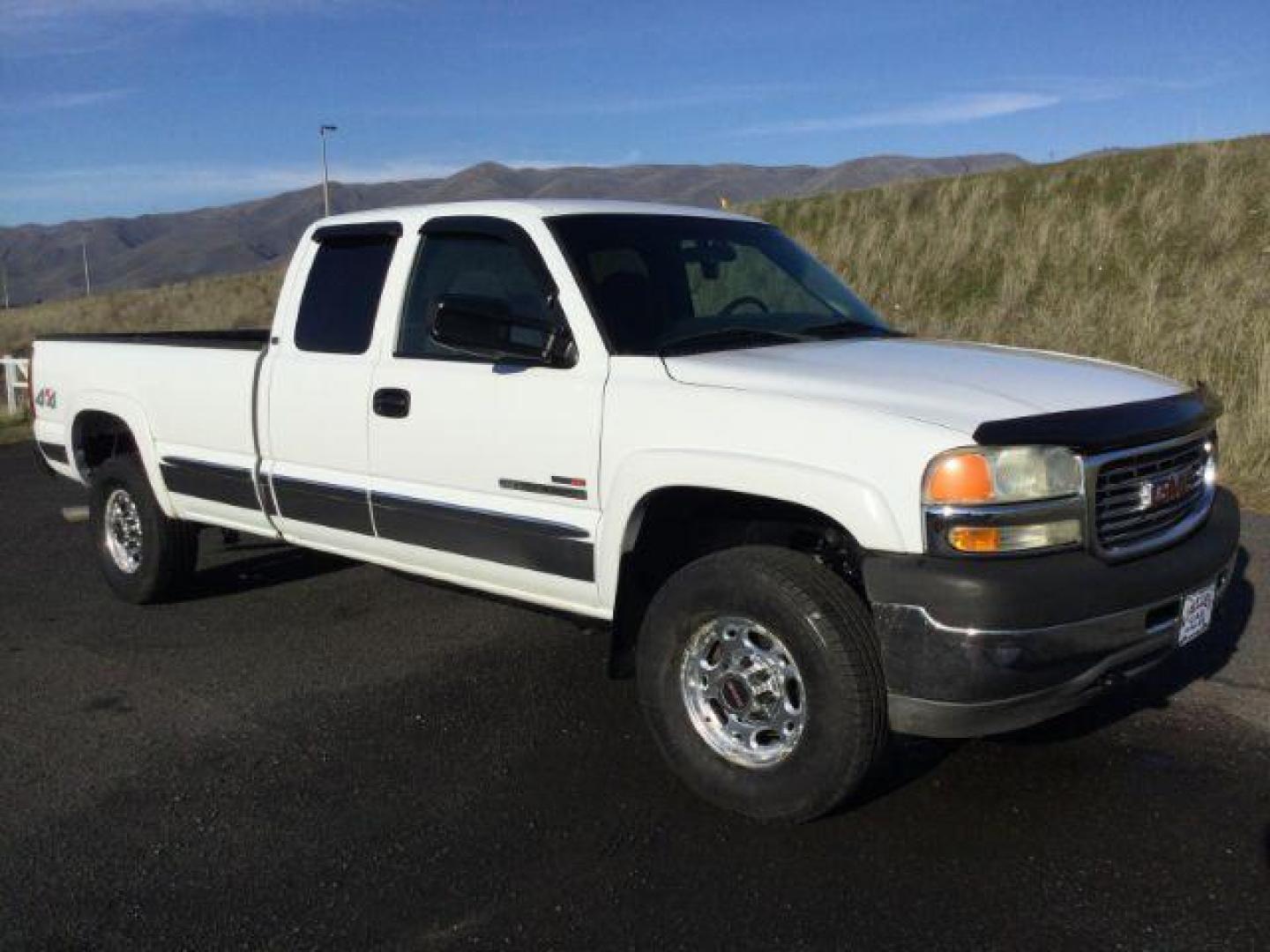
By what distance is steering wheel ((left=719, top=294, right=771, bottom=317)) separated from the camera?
4742 millimetres

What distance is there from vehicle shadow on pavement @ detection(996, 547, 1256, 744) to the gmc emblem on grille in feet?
2.03

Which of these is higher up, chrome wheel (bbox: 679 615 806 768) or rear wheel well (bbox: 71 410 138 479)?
rear wheel well (bbox: 71 410 138 479)

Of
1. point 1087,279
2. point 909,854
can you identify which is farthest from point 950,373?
point 1087,279

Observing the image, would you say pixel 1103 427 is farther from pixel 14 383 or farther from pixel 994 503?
pixel 14 383

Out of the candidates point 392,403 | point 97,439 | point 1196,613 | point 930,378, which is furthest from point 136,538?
point 1196,613

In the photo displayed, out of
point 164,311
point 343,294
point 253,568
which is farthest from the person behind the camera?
point 164,311

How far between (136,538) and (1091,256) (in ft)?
43.9

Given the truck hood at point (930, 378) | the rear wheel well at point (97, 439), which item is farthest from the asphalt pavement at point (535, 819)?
Answer: the rear wheel well at point (97, 439)

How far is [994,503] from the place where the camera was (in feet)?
11.2

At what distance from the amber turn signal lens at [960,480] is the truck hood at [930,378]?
0.09m

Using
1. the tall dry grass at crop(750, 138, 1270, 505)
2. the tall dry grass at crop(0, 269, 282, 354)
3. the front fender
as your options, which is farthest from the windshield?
the tall dry grass at crop(0, 269, 282, 354)

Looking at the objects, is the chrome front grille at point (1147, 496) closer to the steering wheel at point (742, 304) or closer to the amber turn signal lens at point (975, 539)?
the amber turn signal lens at point (975, 539)

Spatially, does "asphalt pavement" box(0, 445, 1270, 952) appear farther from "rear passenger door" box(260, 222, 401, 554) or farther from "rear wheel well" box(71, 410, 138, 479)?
"rear wheel well" box(71, 410, 138, 479)

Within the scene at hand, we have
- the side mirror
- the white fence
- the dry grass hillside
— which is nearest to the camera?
the side mirror
